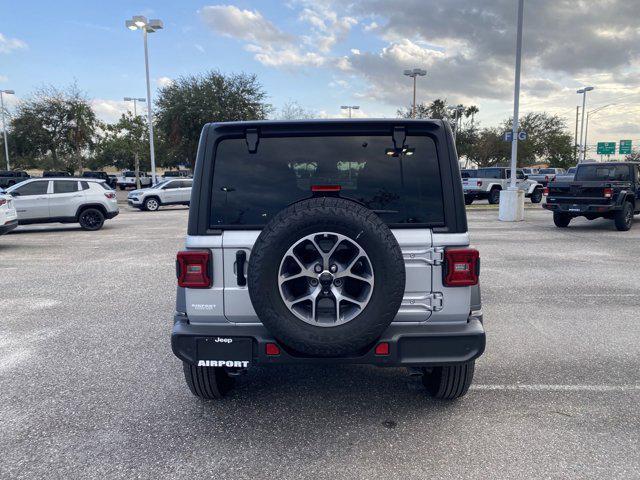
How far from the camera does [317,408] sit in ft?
12.0

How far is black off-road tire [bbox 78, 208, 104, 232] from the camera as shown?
15.5m

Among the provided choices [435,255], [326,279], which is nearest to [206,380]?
[326,279]

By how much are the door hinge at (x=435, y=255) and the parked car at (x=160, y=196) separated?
22639 mm

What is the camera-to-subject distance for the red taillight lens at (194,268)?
3.18m

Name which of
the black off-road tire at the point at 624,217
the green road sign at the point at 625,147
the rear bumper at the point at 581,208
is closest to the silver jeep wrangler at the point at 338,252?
the rear bumper at the point at 581,208

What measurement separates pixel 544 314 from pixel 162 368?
4606 mm

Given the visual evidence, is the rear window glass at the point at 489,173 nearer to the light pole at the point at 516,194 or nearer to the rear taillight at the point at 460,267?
the light pole at the point at 516,194

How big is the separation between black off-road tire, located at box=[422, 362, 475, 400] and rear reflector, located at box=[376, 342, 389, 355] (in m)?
0.69

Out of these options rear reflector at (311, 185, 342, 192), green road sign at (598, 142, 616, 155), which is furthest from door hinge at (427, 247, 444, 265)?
green road sign at (598, 142, 616, 155)

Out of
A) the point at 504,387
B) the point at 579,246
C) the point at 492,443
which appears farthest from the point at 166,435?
the point at 579,246

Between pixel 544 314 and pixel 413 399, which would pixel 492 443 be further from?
pixel 544 314

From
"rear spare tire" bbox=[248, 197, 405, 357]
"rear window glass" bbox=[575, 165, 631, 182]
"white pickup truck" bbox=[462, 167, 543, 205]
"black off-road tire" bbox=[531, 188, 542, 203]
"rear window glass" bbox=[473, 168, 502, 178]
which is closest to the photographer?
"rear spare tire" bbox=[248, 197, 405, 357]

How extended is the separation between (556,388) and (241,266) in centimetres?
278

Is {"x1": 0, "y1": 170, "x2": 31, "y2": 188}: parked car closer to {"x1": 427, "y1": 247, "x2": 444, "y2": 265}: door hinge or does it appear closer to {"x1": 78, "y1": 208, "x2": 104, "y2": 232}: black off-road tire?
{"x1": 78, "y1": 208, "x2": 104, "y2": 232}: black off-road tire
